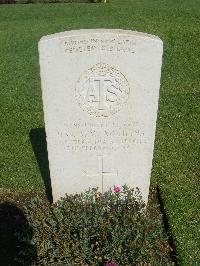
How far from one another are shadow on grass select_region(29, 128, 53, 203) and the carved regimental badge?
5.54ft

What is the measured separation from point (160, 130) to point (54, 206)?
297 centimetres

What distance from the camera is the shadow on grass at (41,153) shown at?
20.3 feet

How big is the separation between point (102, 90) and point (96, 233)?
1.45 metres

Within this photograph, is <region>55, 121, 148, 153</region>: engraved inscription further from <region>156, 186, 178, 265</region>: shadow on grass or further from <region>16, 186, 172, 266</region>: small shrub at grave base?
<region>156, 186, 178, 265</region>: shadow on grass

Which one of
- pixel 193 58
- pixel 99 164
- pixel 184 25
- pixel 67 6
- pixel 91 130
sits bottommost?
pixel 99 164

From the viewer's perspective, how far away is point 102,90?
4629mm

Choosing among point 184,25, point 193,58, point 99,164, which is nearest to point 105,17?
point 184,25

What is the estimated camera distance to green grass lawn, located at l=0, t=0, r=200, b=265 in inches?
231

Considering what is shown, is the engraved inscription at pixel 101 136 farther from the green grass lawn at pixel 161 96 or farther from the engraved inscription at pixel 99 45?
the green grass lawn at pixel 161 96

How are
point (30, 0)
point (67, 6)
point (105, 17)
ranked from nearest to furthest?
point (105, 17) → point (67, 6) → point (30, 0)

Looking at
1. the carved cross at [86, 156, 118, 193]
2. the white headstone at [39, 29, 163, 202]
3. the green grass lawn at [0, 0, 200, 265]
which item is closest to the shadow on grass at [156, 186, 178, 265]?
the green grass lawn at [0, 0, 200, 265]

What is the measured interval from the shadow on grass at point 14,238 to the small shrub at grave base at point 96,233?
0.13ft

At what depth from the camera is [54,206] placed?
5219 mm

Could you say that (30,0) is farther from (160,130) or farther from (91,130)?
(91,130)
